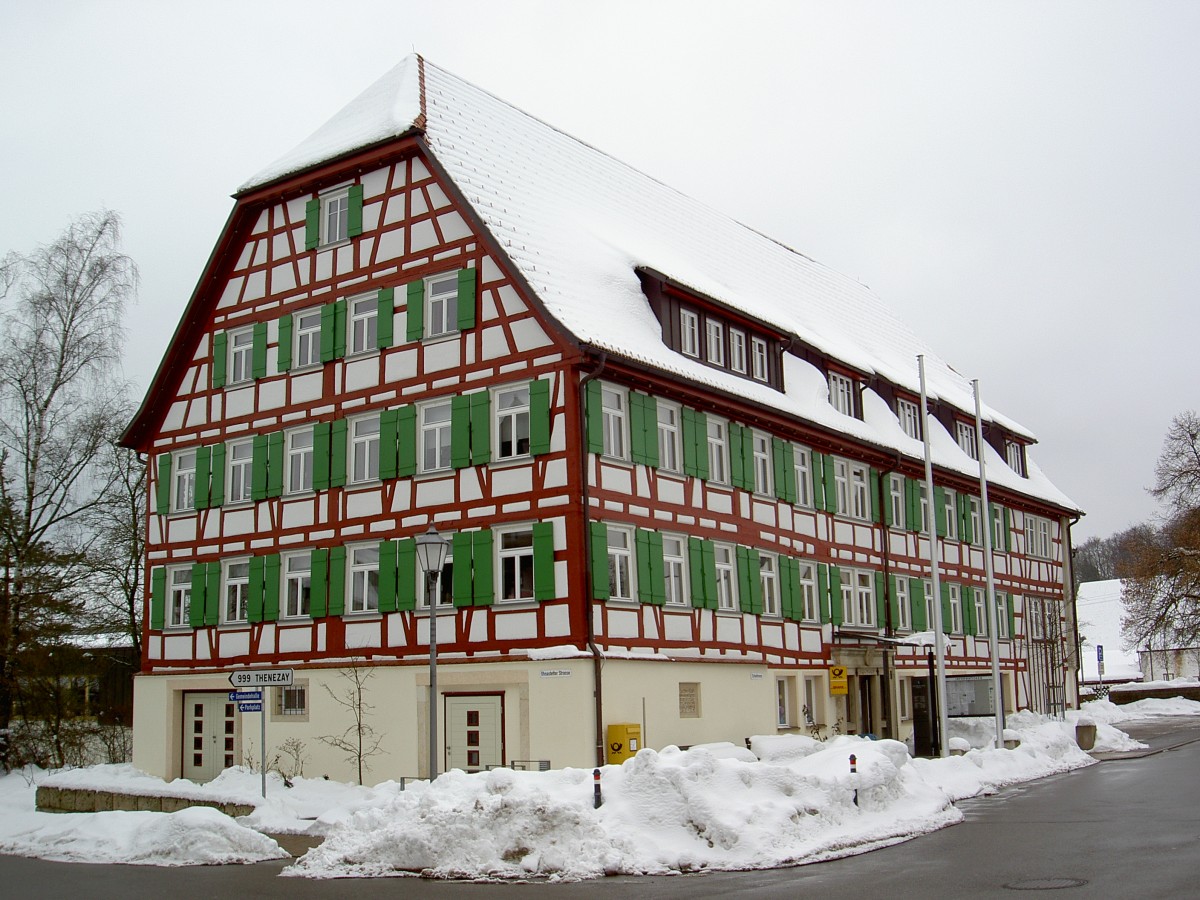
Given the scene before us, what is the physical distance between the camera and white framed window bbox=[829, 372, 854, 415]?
108 feet

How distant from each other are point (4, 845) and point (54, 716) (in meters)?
12.1

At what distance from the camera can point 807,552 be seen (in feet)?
97.3

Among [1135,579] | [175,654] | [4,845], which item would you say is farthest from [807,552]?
[1135,579]

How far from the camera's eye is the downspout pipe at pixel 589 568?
71.6 feet

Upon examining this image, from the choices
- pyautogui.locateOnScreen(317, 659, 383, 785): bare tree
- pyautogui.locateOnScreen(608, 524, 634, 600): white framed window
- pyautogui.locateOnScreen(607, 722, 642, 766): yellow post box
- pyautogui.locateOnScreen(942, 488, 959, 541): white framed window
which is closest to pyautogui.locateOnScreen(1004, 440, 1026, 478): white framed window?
pyautogui.locateOnScreen(942, 488, 959, 541): white framed window

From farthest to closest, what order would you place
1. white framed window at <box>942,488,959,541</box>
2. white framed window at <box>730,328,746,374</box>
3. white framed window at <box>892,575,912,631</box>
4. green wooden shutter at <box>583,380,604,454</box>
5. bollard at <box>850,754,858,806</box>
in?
white framed window at <box>942,488,959,541</box> → white framed window at <box>892,575,912,631</box> → white framed window at <box>730,328,746,374</box> → green wooden shutter at <box>583,380,604,454</box> → bollard at <box>850,754,858,806</box>

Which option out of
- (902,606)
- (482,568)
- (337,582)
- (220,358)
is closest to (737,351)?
(482,568)

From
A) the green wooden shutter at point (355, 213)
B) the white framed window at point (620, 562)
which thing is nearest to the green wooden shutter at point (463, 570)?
the white framed window at point (620, 562)

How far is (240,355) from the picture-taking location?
94.9 feet

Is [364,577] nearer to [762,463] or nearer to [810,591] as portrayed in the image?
[762,463]

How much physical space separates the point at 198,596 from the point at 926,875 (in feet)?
63.3

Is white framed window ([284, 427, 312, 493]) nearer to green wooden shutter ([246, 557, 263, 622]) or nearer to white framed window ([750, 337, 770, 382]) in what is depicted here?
green wooden shutter ([246, 557, 263, 622])

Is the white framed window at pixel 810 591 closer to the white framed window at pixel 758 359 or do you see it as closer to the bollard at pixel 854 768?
the white framed window at pixel 758 359

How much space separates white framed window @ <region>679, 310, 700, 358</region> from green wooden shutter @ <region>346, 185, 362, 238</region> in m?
6.60
